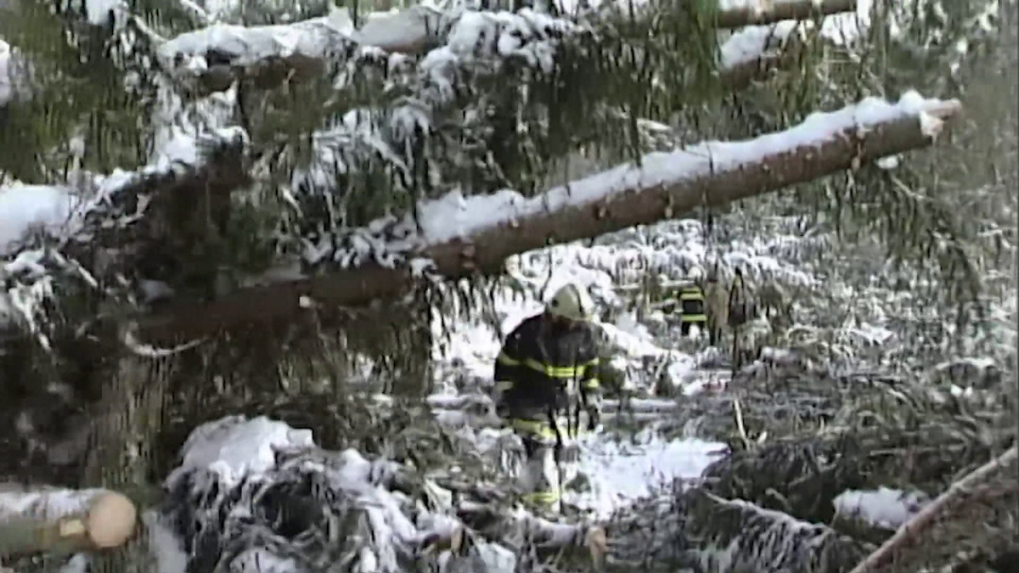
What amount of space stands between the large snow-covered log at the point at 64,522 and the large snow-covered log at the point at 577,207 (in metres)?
0.24

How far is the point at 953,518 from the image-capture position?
1537 mm

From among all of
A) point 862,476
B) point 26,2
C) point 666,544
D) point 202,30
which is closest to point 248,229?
point 202,30

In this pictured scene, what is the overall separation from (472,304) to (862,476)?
1.85 ft

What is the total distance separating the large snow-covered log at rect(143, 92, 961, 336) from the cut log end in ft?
0.76

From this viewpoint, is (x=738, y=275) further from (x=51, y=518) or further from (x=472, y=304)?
(x=51, y=518)

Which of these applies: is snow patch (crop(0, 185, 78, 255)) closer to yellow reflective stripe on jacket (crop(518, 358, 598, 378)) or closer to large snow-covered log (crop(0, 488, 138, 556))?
large snow-covered log (crop(0, 488, 138, 556))

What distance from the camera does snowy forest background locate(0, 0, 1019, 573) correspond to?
1.55m

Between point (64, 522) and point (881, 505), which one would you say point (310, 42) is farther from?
point (881, 505)

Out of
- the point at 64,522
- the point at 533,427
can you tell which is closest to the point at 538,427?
the point at 533,427

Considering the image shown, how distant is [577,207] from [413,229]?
208mm

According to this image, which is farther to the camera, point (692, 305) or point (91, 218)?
point (692, 305)

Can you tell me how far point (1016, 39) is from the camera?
1438 mm

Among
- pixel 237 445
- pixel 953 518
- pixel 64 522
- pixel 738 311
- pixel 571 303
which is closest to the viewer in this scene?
pixel 64 522

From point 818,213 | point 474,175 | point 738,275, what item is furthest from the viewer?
point 738,275
